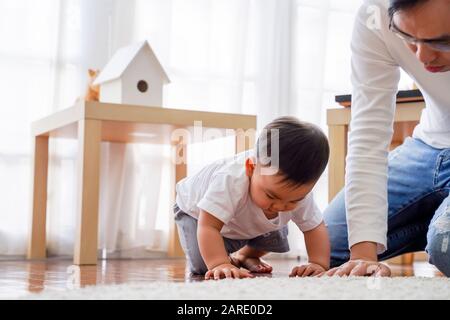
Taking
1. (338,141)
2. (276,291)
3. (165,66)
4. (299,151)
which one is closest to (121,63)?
(165,66)

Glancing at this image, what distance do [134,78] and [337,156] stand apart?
626 millimetres

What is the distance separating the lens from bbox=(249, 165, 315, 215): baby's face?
4.33ft

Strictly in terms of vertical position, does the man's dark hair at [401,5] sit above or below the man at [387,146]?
above

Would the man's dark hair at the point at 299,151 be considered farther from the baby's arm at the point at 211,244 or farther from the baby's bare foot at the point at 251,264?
the baby's bare foot at the point at 251,264

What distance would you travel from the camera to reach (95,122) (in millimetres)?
1919

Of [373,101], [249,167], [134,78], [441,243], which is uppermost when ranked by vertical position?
[134,78]

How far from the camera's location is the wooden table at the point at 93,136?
75.3 inches

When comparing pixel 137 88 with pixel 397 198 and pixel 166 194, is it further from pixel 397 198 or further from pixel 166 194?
pixel 397 198

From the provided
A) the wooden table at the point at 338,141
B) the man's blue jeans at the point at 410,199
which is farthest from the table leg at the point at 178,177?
the man's blue jeans at the point at 410,199

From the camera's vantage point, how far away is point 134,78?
2137 millimetres

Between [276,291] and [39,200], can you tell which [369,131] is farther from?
[39,200]

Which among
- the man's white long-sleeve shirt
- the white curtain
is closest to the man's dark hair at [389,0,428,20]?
the man's white long-sleeve shirt

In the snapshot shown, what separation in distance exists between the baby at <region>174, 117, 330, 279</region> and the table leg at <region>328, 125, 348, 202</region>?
0.98ft

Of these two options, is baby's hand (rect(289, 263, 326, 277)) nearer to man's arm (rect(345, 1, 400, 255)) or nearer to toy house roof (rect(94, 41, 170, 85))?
man's arm (rect(345, 1, 400, 255))
